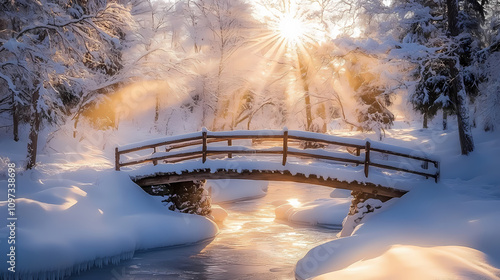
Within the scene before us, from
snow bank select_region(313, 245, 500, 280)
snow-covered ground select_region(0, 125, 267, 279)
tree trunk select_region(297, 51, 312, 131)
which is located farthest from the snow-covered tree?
tree trunk select_region(297, 51, 312, 131)

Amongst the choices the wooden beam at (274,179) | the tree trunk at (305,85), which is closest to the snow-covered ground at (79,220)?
the wooden beam at (274,179)

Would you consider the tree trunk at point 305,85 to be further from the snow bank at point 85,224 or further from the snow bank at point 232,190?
the snow bank at point 85,224

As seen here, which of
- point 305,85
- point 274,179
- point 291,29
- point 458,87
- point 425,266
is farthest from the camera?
point 291,29

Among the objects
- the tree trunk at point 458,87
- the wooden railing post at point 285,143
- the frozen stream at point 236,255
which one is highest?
the tree trunk at point 458,87

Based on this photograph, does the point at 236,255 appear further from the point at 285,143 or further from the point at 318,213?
the point at 318,213

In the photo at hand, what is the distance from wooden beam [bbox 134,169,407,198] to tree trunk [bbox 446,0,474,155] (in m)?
6.48

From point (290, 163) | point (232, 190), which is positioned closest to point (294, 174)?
point (290, 163)

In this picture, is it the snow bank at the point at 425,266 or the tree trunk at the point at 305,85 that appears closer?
the snow bank at the point at 425,266

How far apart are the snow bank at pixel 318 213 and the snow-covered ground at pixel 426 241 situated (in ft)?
12.4

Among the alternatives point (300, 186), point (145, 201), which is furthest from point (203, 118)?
point (145, 201)

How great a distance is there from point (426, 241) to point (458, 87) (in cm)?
1048

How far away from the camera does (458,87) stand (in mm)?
17625

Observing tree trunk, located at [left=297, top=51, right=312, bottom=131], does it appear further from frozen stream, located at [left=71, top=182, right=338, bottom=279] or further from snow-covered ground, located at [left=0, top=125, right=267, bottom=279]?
snow-covered ground, located at [left=0, top=125, right=267, bottom=279]

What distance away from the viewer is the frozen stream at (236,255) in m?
10.5
